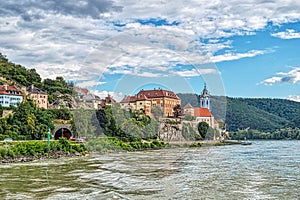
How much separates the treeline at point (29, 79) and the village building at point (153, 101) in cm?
1553

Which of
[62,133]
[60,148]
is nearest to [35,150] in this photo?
[60,148]

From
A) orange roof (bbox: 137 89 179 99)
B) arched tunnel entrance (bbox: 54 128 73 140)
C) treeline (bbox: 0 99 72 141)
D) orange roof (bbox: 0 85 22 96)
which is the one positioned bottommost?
arched tunnel entrance (bbox: 54 128 73 140)

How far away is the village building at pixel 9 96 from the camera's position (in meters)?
51.9

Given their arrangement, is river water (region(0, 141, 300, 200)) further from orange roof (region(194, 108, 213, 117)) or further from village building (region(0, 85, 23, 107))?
orange roof (region(194, 108, 213, 117))

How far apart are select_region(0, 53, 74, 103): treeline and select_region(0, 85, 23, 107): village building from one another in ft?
15.2

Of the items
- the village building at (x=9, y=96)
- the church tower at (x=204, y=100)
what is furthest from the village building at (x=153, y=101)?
the village building at (x=9, y=96)

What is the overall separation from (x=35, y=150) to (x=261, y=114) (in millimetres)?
87142

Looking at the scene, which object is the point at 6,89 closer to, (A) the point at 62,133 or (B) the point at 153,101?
(A) the point at 62,133

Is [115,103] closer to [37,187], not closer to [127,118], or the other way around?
[127,118]

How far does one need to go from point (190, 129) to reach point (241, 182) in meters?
46.8

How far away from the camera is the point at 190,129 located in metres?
63.1

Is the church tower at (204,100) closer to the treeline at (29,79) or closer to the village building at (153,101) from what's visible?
the village building at (153,101)

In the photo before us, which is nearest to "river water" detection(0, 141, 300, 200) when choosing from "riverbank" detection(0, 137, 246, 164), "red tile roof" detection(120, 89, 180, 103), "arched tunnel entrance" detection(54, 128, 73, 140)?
"riverbank" detection(0, 137, 246, 164)

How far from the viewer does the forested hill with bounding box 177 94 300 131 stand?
98375 mm
